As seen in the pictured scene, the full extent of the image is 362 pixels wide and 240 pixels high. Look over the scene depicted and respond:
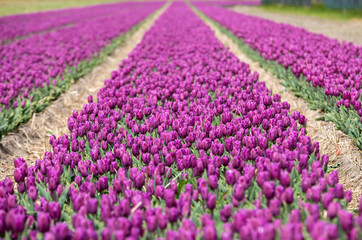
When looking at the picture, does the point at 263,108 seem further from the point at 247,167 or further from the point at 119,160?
the point at 119,160

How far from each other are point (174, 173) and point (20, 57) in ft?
30.0

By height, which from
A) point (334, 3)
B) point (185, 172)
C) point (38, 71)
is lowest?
point (185, 172)

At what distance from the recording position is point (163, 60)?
28.5ft

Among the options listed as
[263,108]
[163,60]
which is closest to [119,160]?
[263,108]

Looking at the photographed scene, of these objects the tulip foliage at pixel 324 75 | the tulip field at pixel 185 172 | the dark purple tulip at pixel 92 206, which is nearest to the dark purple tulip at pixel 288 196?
the tulip field at pixel 185 172

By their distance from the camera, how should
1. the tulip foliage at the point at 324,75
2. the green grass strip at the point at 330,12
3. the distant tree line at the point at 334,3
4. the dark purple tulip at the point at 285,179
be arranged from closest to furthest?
the dark purple tulip at the point at 285,179 < the tulip foliage at the point at 324,75 < the green grass strip at the point at 330,12 < the distant tree line at the point at 334,3

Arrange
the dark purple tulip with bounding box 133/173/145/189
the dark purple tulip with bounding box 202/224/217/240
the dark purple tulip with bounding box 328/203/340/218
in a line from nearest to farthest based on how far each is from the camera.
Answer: the dark purple tulip with bounding box 202/224/217/240 → the dark purple tulip with bounding box 328/203/340/218 → the dark purple tulip with bounding box 133/173/145/189

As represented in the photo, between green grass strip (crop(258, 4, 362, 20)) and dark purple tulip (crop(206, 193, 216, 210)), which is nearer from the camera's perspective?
dark purple tulip (crop(206, 193, 216, 210))

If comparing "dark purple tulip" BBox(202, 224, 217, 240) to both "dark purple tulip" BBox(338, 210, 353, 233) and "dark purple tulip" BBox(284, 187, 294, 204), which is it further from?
"dark purple tulip" BBox(338, 210, 353, 233)

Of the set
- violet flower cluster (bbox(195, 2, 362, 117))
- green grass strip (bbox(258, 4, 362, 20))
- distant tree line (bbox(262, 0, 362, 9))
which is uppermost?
distant tree line (bbox(262, 0, 362, 9))

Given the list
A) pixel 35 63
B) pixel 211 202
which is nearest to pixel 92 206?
pixel 211 202

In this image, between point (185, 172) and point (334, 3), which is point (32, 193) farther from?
point (334, 3)

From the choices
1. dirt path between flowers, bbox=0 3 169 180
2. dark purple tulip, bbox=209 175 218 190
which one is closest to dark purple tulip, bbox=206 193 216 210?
dark purple tulip, bbox=209 175 218 190

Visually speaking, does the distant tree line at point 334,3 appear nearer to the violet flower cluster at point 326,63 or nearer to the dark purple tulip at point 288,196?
the violet flower cluster at point 326,63
